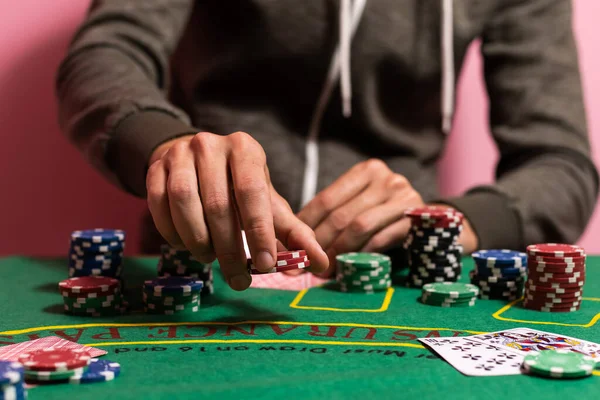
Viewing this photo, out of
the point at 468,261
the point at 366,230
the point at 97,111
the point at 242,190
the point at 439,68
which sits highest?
the point at 439,68

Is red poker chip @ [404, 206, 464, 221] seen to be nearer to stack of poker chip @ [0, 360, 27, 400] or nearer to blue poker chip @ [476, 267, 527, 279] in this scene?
blue poker chip @ [476, 267, 527, 279]

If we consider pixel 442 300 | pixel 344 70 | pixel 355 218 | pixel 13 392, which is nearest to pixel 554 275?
pixel 442 300

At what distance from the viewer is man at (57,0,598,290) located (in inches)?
69.0

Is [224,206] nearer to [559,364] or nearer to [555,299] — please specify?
[559,364]

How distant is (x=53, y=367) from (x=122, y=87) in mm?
1099

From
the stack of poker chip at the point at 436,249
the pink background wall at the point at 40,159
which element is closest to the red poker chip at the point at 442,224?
the stack of poker chip at the point at 436,249

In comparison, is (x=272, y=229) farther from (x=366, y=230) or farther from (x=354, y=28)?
(x=354, y=28)

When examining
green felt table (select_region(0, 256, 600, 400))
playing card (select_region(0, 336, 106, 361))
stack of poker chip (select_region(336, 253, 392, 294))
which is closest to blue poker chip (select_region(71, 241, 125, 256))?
green felt table (select_region(0, 256, 600, 400))

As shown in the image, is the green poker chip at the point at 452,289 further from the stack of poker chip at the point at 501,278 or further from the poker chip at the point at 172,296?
the poker chip at the point at 172,296

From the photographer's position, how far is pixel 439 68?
2420 millimetres

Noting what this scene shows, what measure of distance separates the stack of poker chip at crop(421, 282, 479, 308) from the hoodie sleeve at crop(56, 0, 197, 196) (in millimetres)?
679

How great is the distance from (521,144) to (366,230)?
980 mm

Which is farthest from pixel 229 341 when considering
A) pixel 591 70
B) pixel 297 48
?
pixel 591 70

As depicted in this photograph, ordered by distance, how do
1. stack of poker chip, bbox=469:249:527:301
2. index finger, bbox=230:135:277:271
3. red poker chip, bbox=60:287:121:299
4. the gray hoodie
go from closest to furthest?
index finger, bbox=230:135:277:271 → red poker chip, bbox=60:287:121:299 → stack of poker chip, bbox=469:249:527:301 → the gray hoodie
